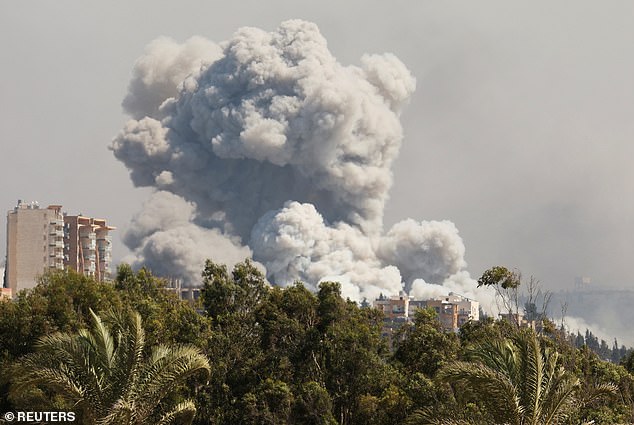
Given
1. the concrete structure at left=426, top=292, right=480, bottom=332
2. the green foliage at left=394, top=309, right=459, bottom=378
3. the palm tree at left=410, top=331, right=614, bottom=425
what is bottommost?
the palm tree at left=410, top=331, right=614, bottom=425

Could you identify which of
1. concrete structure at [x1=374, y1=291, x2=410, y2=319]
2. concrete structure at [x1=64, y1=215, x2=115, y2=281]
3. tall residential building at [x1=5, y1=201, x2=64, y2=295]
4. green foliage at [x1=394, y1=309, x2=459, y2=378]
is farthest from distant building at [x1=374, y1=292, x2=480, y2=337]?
green foliage at [x1=394, y1=309, x2=459, y2=378]

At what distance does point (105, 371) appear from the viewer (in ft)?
52.6

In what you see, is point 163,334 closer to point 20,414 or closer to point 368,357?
point 368,357

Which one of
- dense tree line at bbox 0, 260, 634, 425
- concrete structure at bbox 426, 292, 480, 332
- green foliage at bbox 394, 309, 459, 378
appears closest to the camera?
dense tree line at bbox 0, 260, 634, 425

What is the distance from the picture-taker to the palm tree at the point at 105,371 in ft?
51.9

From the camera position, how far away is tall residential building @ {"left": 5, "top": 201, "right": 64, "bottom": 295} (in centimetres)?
7856

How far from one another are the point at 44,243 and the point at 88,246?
12227 millimetres

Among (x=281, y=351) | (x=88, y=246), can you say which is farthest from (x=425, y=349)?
(x=88, y=246)

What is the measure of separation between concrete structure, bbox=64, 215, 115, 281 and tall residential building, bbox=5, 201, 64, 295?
569cm

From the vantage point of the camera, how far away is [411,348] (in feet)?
97.1

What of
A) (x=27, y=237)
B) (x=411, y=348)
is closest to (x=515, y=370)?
(x=411, y=348)

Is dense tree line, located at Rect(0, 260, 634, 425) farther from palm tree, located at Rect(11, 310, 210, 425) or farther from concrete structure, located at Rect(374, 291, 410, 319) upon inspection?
concrete structure, located at Rect(374, 291, 410, 319)

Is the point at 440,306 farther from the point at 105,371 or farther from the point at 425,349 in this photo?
the point at 105,371

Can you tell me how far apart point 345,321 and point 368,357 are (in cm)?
213
